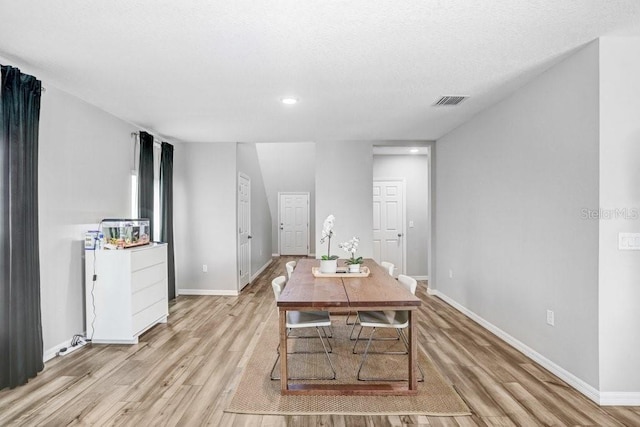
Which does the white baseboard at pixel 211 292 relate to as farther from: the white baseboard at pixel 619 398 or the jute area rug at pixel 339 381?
the white baseboard at pixel 619 398

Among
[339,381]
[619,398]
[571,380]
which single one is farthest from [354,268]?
[619,398]

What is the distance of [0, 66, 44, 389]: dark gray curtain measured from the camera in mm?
2602

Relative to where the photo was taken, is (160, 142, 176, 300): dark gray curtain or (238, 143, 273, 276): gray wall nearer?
(160, 142, 176, 300): dark gray curtain

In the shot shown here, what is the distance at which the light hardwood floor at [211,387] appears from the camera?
2199 mm

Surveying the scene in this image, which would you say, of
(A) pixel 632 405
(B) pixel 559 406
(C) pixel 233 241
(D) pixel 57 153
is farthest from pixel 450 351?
(D) pixel 57 153

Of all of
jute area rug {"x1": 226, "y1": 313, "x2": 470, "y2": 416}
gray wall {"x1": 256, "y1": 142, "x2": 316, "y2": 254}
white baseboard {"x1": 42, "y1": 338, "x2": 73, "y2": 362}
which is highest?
gray wall {"x1": 256, "y1": 142, "x2": 316, "y2": 254}

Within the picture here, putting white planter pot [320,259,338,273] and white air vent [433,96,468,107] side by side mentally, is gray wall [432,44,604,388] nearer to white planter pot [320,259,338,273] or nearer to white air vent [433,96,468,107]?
white air vent [433,96,468,107]

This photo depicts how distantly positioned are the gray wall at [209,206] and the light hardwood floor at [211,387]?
1722 mm

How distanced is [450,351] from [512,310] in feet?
2.46

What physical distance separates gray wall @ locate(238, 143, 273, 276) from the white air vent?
344cm

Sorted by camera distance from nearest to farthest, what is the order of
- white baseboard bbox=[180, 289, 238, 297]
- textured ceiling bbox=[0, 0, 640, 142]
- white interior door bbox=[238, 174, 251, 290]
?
1. textured ceiling bbox=[0, 0, 640, 142]
2. white baseboard bbox=[180, 289, 238, 297]
3. white interior door bbox=[238, 174, 251, 290]

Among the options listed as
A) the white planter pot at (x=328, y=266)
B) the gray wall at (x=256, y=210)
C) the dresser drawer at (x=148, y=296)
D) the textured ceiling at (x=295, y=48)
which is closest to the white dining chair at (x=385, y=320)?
the white planter pot at (x=328, y=266)

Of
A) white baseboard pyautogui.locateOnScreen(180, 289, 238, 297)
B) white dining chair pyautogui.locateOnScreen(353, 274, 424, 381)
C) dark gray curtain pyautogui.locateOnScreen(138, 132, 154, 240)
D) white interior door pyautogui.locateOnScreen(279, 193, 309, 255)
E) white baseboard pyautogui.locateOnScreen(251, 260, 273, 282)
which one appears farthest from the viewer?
white interior door pyautogui.locateOnScreen(279, 193, 309, 255)

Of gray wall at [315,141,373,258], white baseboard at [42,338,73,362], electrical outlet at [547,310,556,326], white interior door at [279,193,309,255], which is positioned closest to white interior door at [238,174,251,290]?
gray wall at [315,141,373,258]
